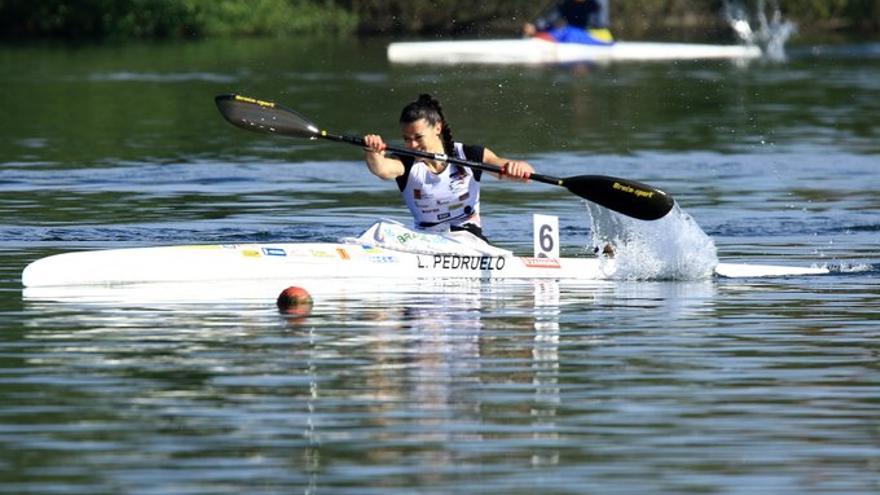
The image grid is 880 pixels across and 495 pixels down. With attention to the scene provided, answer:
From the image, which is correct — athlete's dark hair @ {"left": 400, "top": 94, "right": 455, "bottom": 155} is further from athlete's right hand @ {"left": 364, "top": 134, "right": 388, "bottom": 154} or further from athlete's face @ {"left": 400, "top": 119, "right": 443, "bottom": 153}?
athlete's right hand @ {"left": 364, "top": 134, "right": 388, "bottom": 154}

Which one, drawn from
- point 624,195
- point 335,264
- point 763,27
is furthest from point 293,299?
point 763,27

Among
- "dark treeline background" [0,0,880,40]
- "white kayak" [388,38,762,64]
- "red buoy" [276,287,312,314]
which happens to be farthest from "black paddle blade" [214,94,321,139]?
"dark treeline background" [0,0,880,40]

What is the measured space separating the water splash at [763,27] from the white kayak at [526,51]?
1018cm

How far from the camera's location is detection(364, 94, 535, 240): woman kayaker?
16.5 metres

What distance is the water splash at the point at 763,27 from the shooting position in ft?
215

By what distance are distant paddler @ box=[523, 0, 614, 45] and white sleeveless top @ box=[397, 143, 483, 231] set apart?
3347cm

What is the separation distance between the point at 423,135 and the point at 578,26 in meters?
35.3

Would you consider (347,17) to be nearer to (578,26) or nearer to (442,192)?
(578,26)

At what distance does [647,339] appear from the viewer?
13.3 metres

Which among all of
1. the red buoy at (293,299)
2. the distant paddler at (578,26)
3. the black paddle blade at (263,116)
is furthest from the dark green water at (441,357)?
the distant paddler at (578,26)

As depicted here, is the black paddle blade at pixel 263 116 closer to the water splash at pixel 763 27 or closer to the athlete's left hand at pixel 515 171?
the athlete's left hand at pixel 515 171

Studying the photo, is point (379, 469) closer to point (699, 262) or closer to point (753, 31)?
point (699, 262)

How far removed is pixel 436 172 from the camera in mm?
16703

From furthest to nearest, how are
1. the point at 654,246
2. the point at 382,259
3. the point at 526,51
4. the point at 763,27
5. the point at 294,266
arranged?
the point at 763,27
the point at 526,51
the point at 654,246
the point at 382,259
the point at 294,266
